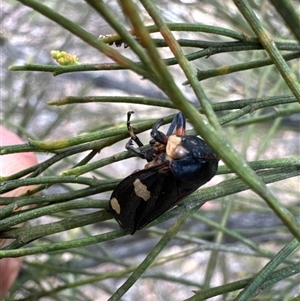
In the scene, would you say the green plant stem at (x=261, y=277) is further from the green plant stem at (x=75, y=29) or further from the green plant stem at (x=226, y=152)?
the green plant stem at (x=75, y=29)

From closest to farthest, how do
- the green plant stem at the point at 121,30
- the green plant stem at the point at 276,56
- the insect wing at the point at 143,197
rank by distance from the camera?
the green plant stem at the point at 121,30, the green plant stem at the point at 276,56, the insect wing at the point at 143,197

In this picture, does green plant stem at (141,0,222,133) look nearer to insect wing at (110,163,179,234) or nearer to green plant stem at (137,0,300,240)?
green plant stem at (137,0,300,240)

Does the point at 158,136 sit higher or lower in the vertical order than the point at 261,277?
higher

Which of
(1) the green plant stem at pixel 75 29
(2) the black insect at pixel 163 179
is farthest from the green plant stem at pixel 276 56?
(1) the green plant stem at pixel 75 29

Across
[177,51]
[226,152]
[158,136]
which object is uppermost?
[158,136]

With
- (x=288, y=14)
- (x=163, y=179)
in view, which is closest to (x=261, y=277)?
(x=163, y=179)

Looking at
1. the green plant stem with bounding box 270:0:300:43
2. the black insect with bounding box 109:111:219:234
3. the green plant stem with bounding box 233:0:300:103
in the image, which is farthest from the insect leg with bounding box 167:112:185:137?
the green plant stem with bounding box 270:0:300:43

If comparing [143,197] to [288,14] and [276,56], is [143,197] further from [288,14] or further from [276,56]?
[288,14]

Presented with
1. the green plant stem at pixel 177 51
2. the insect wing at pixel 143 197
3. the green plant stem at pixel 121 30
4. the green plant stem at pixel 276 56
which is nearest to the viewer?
the green plant stem at pixel 121 30

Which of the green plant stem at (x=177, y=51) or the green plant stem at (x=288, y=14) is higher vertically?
the green plant stem at (x=177, y=51)
